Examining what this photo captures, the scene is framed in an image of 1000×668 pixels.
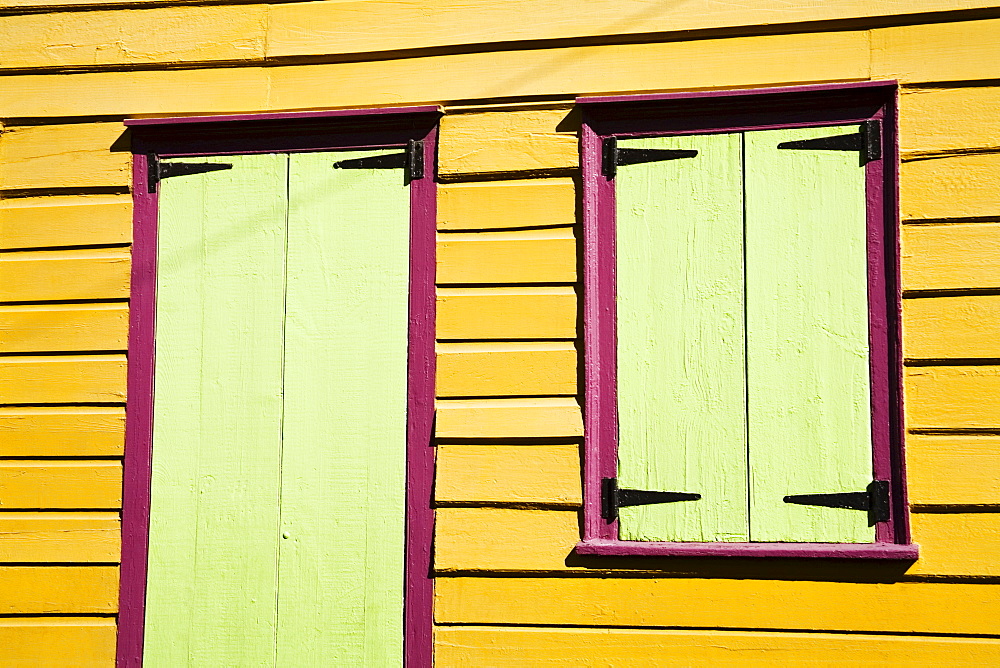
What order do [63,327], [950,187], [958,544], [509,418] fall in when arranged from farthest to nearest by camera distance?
[63,327], [509,418], [950,187], [958,544]

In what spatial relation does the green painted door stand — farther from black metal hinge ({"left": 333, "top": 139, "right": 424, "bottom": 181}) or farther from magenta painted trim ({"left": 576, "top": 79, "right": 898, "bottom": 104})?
magenta painted trim ({"left": 576, "top": 79, "right": 898, "bottom": 104})

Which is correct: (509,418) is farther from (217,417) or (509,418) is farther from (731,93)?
(731,93)

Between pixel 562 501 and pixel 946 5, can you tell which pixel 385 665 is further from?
pixel 946 5

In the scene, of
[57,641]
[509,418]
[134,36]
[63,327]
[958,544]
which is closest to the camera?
[958,544]

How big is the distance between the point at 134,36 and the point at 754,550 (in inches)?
114

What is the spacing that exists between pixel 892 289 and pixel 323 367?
194 centimetres

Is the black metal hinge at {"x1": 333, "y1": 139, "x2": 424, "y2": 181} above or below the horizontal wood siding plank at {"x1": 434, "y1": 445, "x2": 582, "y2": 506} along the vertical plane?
above

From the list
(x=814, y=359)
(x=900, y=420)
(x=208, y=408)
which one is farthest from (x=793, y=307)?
(x=208, y=408)

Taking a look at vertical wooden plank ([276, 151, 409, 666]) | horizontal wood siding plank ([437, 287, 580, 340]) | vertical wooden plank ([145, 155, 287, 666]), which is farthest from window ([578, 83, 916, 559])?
vertical wooden plank ([145, 155, 287, 666])

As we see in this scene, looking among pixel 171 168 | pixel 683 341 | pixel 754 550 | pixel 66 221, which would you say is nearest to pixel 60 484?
pixel 66 221

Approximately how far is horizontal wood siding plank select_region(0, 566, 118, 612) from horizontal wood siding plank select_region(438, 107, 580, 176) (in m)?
1.88

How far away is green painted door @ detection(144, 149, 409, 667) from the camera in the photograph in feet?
10.6

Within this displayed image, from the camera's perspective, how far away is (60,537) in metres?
3.34

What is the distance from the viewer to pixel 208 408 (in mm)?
3338
